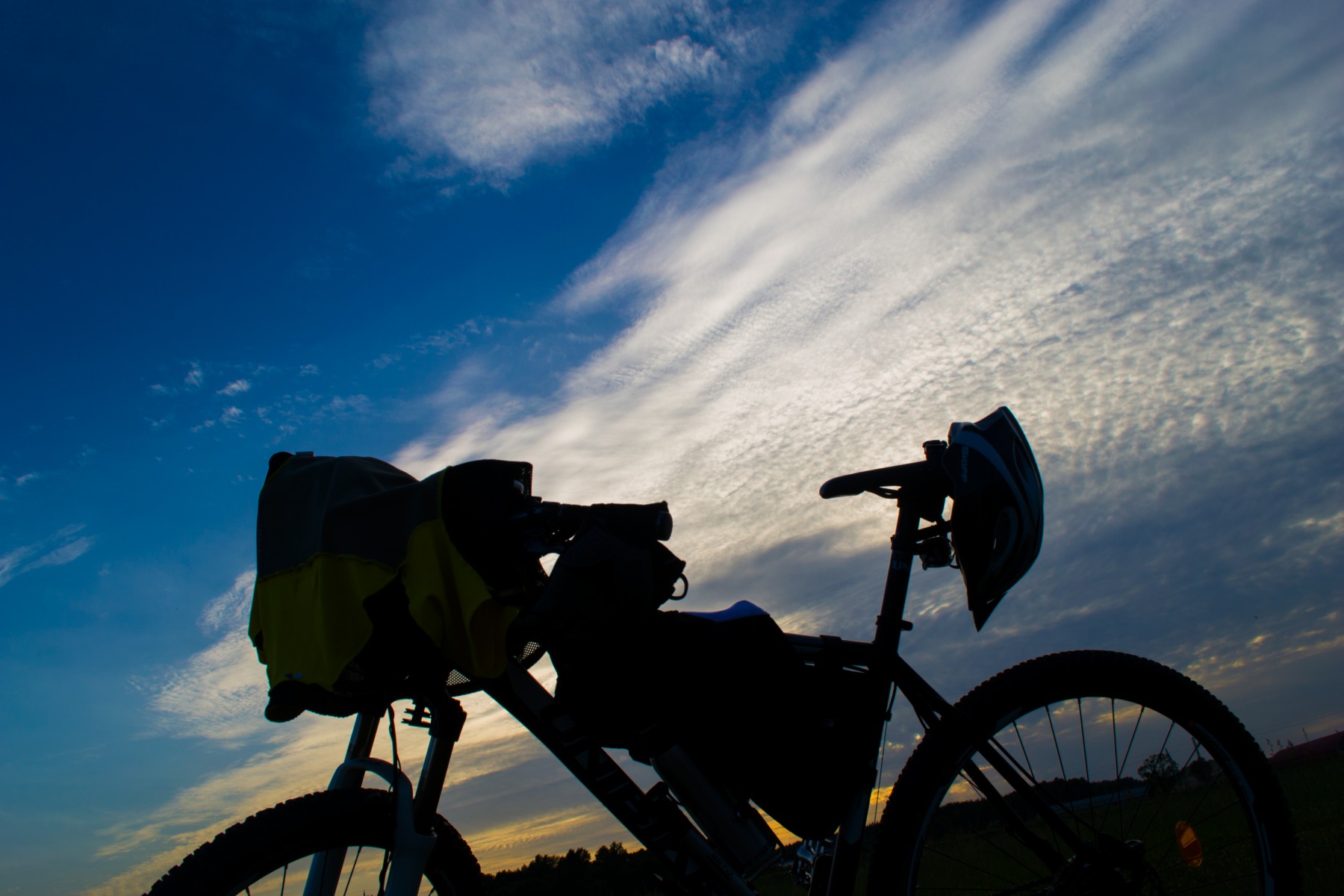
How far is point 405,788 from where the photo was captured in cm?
191

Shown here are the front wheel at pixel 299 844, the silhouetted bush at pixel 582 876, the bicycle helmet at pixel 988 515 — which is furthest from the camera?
the silhouetted bush at pixel 582 876

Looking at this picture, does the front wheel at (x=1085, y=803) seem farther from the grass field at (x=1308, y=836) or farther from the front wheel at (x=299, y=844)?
the front wheel at (x=299, y=844)

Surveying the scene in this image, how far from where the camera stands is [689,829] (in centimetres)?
213

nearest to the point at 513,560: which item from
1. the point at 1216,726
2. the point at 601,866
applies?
the point at 1216,726

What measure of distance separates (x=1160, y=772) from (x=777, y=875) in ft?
5.39

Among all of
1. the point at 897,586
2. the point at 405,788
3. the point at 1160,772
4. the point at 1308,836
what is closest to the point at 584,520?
the point at 405,788

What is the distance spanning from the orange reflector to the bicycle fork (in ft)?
7.51

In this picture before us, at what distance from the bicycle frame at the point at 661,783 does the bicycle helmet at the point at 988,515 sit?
0.34ft

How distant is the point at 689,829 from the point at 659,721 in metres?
0.34

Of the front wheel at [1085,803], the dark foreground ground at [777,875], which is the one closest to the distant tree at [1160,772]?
the front wheel at [1085,803]

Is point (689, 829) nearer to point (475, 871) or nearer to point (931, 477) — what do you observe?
point (475, 871)

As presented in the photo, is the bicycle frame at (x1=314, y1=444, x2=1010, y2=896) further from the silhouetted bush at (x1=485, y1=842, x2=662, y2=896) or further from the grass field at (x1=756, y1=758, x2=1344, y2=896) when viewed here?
the silhouetted bush at (x1=485, y1=842, x2=662, y2=896)

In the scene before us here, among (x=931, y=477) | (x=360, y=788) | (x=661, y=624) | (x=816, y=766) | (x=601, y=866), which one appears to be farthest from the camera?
(x=601, y=866)

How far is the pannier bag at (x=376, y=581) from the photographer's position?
1.75m
